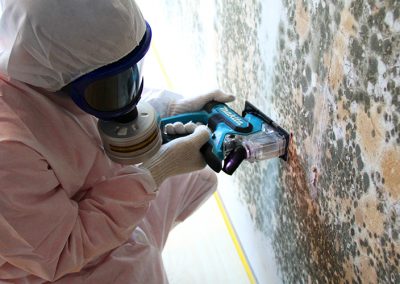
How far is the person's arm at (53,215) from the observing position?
0.68 meters

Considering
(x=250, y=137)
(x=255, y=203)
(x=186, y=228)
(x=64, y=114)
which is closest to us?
(x=64, y=114)

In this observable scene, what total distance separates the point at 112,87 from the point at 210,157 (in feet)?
0.92

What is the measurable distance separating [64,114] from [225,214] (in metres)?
0.78

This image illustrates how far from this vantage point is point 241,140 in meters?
0.92

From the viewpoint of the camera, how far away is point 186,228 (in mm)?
1428

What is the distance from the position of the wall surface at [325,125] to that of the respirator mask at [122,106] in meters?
0.25

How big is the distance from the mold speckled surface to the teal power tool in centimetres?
3

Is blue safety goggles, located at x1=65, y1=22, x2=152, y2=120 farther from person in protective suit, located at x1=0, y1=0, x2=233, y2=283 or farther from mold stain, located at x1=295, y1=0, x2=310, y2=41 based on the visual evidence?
mold stain, located at x1=295, y1=0, x2=310, y2=41

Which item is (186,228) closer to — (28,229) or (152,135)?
(152,135)

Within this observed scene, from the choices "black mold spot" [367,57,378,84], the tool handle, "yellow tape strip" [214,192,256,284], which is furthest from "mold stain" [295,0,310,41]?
"yellow tape strip" [214,192,256,284]

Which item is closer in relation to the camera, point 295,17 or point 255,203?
point 295,17

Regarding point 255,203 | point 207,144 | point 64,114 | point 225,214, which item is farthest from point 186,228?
point 64,114

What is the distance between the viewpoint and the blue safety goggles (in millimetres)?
708

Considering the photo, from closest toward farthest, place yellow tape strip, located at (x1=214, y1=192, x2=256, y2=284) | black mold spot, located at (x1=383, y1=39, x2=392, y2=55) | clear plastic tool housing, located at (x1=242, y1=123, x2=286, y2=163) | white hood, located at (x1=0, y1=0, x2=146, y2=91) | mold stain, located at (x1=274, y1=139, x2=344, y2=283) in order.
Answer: black mold spot, located at (x1=383, y1=39, x2=392, y2=55) < white hood, located at (x1=0, y1=0, x2=146, y2=91) < mold stain, located at (x1=274, y1=139, x2=344, y2=283) < clear plastic tool housing, located at (x1=242, y1=123, x2=286, y2=163) < yellow tape strip, located at (x1=214, y1=192, x2=256, y2=284)
